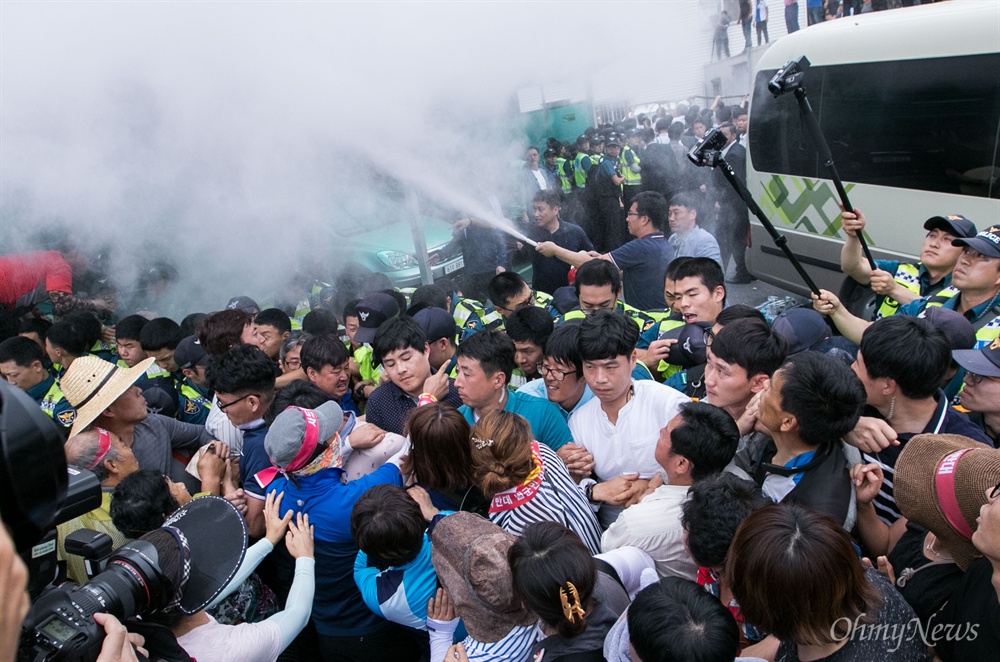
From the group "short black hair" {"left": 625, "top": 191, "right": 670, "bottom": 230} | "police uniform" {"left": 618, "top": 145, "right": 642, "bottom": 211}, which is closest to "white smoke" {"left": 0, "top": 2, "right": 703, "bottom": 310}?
"short black hair" {"left": 625, "top": 191, "right": 670, "bottom": 230}

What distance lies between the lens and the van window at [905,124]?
485cm

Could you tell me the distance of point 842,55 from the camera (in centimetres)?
580

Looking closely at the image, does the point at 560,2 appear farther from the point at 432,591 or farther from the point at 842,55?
the point at 432,591

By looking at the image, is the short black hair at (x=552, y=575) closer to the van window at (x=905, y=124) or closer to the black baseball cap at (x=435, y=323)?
the black baseball cap at (x=435, y=323)

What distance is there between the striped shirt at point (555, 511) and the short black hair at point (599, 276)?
1731 millimetres

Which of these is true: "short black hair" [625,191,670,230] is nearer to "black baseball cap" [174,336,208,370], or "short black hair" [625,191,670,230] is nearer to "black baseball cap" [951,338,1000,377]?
"black baseball cap" [951,338,1000,377]

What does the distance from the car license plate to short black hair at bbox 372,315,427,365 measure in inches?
151

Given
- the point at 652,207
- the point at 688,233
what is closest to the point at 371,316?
the point at 652,207

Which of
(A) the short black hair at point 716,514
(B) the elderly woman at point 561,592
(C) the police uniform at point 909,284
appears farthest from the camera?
(C) the police uniform at point 909,284

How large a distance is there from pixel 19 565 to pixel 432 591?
1.49 metres

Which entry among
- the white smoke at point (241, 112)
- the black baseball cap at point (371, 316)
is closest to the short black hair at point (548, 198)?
the white smoke at point (241, 112)

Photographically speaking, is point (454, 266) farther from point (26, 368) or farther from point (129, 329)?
point (26, 368)

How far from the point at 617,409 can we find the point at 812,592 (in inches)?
53.2

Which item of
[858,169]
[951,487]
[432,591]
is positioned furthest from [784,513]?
[858,169]
